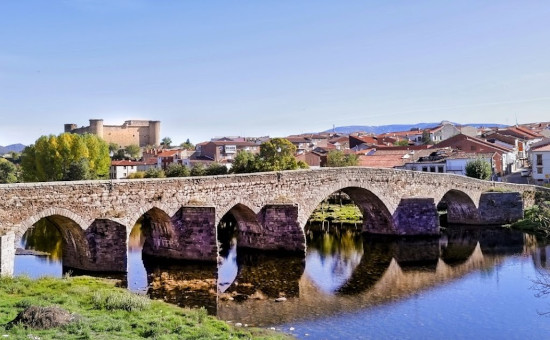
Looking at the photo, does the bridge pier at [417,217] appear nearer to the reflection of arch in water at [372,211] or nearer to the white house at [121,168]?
the reflection of arch in water at [372,211]

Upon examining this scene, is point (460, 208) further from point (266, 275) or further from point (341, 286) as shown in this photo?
point (266, 275)

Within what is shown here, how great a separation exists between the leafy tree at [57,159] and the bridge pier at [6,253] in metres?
32.3

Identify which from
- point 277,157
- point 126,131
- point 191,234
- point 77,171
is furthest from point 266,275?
point 126,131

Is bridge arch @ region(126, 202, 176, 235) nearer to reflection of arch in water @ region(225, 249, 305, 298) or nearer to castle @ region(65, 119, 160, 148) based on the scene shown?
reflection of arch in water @ region(225, 249, 305, 298)

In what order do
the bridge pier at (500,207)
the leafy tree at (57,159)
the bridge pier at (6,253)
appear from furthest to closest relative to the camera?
1. the leafy tree at (57,159)
2. the bridge pier at (500,207)
3. the bridge pier at (6,253)

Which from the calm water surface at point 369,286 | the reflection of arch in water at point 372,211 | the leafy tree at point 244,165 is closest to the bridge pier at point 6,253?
the calm water surface at point 369,286

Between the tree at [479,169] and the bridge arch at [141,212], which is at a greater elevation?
the tree at [479,169]

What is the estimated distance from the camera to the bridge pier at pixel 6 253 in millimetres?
18688

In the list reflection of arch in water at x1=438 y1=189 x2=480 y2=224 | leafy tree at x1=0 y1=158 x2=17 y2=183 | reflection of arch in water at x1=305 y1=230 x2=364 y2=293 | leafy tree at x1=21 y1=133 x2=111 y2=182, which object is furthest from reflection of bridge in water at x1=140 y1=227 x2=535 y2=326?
leafy tree at x1=0 y1=158 x2=17 y2=183

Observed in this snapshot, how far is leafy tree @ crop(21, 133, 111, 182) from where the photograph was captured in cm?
5119

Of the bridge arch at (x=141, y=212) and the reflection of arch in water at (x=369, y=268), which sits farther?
the bridge arch at (x=141, y=212)

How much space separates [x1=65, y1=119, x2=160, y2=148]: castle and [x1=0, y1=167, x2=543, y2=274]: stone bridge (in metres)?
81.1

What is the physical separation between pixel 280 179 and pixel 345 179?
15.0 ft

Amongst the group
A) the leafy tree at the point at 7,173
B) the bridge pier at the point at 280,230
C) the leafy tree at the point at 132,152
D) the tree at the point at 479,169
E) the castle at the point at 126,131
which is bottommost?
the bridge pier at the point at 280,230
